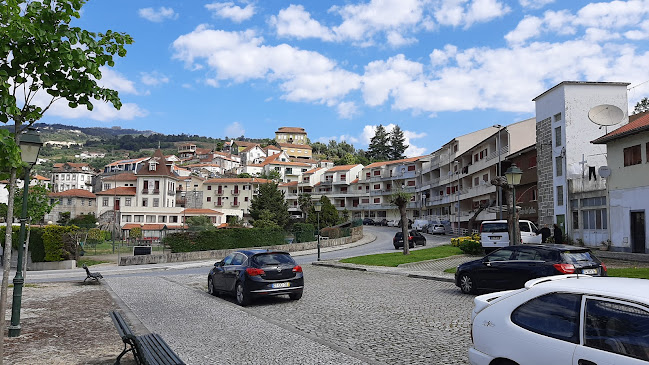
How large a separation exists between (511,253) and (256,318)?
7676 mm

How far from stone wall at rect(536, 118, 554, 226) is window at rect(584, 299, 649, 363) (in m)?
35.9

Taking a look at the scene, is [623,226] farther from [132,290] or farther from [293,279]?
[132,290]

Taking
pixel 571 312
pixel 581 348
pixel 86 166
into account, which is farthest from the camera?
pixel 86 166

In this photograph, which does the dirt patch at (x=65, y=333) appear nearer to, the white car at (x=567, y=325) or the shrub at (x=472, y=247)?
the white car at (x=567, y=325)

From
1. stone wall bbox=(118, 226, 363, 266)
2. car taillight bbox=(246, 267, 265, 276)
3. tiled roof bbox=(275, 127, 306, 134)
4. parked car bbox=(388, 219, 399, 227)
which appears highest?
tiled roof bbox=(275, 127, 306, 134)

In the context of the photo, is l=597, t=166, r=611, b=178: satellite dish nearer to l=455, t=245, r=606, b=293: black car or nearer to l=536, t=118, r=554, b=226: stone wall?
l=536, t=118, r=554, b=226: stone wall

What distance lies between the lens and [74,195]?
292 ft

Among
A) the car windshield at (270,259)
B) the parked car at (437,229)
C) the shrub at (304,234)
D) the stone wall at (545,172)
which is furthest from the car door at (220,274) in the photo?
the parked car at (437,229)

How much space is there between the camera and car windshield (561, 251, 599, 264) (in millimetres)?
13117

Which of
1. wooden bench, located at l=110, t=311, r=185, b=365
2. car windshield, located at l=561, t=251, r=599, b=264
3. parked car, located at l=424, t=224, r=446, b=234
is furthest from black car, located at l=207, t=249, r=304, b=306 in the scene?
parked car, located at l=424, t=224, r=446, b=234

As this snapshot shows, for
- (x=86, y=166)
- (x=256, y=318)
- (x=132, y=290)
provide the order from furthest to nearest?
(x=86, y=166), (x=132, y=290), (x=256, y=318)

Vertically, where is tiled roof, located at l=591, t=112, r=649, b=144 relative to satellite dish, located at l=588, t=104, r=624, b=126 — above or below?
below

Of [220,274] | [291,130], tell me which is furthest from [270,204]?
[291,130]

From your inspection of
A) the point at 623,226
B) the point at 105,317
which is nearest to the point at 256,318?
the point at 105,317
